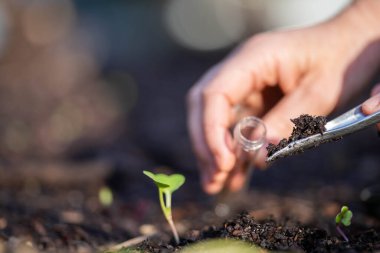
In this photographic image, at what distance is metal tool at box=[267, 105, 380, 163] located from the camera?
5.08ft

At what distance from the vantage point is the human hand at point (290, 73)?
2180 millimetres

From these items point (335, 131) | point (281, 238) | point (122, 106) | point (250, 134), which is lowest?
point (281, 238)

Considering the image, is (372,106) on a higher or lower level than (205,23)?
lower

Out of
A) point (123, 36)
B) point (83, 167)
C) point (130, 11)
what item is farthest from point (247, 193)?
point (130, 11)

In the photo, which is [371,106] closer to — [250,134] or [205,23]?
[250,134]

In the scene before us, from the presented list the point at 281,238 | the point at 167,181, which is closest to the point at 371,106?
the point at 281,238

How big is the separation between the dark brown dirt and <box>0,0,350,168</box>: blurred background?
2.12m

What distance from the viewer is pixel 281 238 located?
1473 mm

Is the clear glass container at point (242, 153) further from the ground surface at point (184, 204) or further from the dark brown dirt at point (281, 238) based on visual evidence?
the dark brown dirt at point (281, 238)

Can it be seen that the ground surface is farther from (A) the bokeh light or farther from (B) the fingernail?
(A) the bokeh light

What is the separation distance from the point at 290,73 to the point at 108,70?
5.07 metres

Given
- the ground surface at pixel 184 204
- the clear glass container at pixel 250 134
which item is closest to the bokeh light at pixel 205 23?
the ground surface at pixel 184 204

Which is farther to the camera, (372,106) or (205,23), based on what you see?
(205,23)

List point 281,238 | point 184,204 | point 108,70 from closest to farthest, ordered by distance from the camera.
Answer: point 281,238 → point 184,204 → point 108,70
